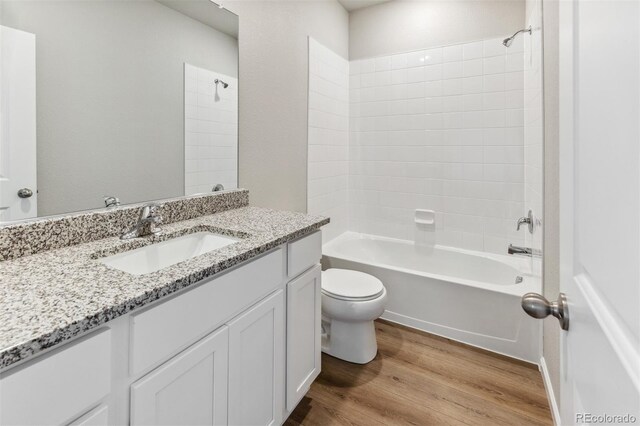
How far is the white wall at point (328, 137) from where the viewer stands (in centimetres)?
270

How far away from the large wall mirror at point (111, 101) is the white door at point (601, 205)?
1.45 m

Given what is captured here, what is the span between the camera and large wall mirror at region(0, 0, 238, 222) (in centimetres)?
109

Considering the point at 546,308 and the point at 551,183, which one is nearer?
the point at 546,308

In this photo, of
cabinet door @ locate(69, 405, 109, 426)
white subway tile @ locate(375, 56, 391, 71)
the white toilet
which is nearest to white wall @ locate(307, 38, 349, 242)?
white subway tile @ locate(375, 56, 391, 71)

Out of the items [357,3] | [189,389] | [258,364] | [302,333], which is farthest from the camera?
[357,3]

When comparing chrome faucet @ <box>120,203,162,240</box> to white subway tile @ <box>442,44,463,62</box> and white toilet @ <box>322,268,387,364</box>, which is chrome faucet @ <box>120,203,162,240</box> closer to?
white toilet @ <box>322,268,387,364</box>

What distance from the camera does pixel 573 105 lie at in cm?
58

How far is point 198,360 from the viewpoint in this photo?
0.97m

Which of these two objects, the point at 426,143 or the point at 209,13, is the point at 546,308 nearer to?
the point at 209,13

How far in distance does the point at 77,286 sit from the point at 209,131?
114 cm

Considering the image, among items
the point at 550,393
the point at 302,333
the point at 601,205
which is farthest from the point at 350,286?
the point at 601,205

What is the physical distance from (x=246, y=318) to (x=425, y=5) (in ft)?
9.58

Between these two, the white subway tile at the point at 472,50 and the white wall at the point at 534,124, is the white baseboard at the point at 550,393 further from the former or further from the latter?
the white subway tile at the point at 472,50

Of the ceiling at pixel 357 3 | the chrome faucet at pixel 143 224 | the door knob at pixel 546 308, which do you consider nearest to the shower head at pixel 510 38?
the ceiling at pixel 357 3
